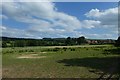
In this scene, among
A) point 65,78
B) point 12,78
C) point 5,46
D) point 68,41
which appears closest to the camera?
point 65,78

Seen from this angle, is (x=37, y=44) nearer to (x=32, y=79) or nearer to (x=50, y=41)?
(x=50, y=41)

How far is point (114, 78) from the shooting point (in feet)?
43.3

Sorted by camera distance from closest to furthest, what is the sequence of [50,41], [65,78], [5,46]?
[65,78] → [5,46] → [50,41]

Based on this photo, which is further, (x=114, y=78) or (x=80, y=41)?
(x=80, y=41)

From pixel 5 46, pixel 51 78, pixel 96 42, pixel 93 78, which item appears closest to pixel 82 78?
pixel 93 78

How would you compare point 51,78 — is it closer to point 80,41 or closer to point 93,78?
point 93,78

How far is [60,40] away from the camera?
92500 mm

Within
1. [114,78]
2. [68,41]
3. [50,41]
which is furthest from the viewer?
[68,41]

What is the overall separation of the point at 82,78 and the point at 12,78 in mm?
4411

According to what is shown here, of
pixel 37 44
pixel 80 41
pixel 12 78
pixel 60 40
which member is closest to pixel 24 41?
pixel 37 44

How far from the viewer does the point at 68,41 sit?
321ft

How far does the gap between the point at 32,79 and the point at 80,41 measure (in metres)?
89.2

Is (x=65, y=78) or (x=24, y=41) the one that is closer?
(x=65, y=78)

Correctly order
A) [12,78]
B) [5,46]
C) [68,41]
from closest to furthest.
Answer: [12,78], [5,46], [68,41]
